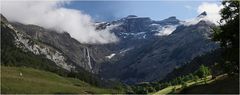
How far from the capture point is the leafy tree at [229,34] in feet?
281

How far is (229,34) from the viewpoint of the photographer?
87.9 m

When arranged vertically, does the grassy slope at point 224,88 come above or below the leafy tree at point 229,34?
below

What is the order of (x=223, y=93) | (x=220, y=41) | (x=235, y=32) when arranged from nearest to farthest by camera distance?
(x=223, y=93), (x=235, y=32), (x=220, y=41)

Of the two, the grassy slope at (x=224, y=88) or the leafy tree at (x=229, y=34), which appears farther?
the leafy tree at (x=229, y=34)

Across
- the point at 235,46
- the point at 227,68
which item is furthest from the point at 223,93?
the point at 227,68

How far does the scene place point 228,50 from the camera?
3521 inches

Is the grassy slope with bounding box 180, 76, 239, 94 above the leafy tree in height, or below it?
below

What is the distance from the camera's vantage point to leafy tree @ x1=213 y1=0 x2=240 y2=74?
85562 millimetres

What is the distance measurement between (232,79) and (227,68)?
7.65 ft

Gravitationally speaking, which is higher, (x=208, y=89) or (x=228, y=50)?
(x=228, y=50)

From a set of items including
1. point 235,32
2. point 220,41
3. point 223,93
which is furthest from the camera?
point 220,41

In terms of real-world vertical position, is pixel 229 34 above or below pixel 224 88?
above

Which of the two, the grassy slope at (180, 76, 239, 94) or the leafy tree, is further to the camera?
the leafy tree

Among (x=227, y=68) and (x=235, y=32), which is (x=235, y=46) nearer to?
(x=235, y=32)
